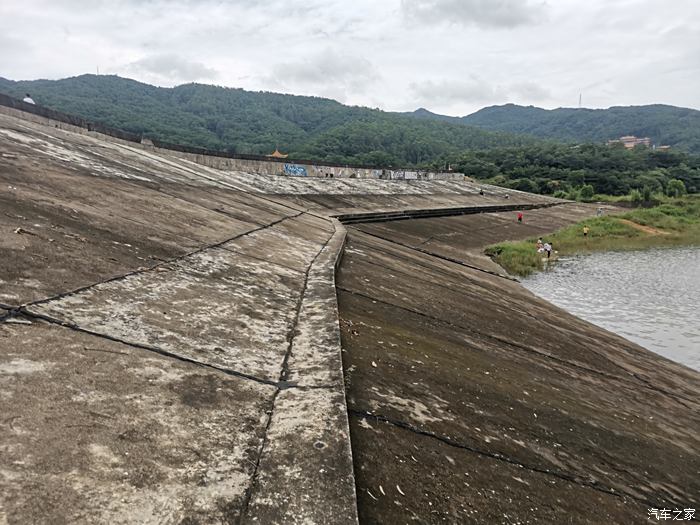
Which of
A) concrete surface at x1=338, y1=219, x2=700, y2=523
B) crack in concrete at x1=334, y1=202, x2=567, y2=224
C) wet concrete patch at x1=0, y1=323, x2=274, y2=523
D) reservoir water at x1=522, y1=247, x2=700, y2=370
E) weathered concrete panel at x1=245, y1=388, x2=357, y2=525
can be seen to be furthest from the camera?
crack in concrete at x1=334, y1=202, x2=567, y2=224

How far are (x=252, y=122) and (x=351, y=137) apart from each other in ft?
120

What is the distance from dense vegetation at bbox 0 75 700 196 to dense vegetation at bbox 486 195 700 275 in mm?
13475

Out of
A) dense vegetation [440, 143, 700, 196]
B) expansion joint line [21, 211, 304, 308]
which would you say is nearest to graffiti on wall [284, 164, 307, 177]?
expansion joint line [21, 211, 304, 308]

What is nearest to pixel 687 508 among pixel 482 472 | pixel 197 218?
pixel 482 472

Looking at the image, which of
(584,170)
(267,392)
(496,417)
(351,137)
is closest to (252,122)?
(351,137)

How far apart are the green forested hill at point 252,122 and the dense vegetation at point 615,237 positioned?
148ft

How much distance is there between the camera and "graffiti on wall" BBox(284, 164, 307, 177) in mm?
20109

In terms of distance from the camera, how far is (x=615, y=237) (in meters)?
25.2

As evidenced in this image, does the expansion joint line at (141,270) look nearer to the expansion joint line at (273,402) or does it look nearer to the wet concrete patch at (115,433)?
the wet concrete patch at (115,433)

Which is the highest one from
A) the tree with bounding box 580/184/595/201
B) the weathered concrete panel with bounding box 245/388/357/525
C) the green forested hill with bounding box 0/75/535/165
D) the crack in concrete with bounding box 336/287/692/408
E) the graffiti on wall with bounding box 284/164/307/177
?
the green forested hill with bounding box 0/75/535/165

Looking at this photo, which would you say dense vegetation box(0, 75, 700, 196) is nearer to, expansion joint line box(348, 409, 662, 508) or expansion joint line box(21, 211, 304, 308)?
expansion joint line box(21, 211, 304, 308)

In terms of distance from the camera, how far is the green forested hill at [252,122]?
254ft

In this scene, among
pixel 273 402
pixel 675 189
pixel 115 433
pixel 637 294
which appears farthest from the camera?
pixel 675 189

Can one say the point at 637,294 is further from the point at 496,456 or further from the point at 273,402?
the point at 273,402
